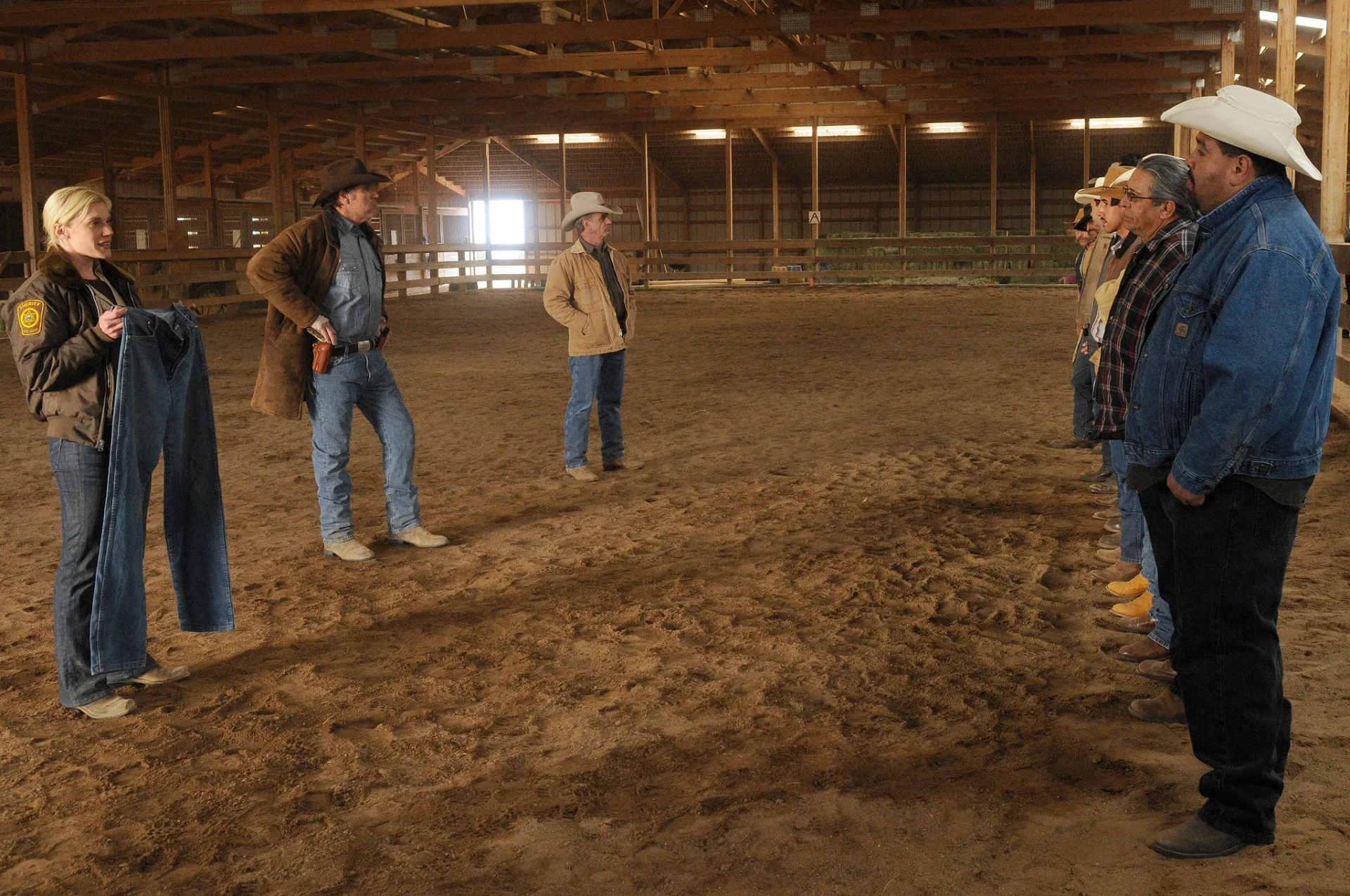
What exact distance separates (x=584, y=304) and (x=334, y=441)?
2017 mm

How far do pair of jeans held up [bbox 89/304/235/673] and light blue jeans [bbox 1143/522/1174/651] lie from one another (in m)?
2.97

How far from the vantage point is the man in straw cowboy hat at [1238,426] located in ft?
8.28

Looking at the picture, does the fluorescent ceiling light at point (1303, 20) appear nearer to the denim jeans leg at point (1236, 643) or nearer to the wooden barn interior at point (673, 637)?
the wooden barn interior at point (673, 637)

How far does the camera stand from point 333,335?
5113 mm

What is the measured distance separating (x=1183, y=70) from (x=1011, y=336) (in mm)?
9330

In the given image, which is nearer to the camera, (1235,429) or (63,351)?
(1235,429)

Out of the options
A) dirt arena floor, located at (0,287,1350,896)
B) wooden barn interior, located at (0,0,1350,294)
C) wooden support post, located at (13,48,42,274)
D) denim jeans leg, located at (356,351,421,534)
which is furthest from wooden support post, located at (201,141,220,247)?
denim jeans leg, located at (356,351,421,534)

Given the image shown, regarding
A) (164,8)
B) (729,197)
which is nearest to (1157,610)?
(164,8)

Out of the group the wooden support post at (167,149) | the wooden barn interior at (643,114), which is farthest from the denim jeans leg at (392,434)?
the wooden support post at (167,149)

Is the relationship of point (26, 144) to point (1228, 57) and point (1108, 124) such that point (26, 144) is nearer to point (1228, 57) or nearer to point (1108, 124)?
point (1228, 57)

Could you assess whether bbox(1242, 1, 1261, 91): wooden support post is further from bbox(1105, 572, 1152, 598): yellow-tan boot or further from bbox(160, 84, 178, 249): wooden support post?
bbox(160, 84, 178, 249): wooden support post

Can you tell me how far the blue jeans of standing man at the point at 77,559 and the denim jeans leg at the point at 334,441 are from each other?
162cm

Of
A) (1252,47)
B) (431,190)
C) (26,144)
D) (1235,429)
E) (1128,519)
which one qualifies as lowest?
(1128,519)

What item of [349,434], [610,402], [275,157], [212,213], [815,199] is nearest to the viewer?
[349,434]
